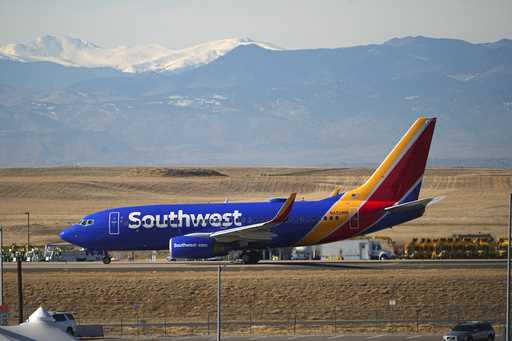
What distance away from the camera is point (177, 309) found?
56.5m

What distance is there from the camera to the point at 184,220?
214ft

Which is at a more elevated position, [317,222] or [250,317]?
[317,222]

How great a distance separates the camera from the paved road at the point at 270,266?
211 feet

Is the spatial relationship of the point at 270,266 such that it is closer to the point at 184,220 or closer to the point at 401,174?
the point at 184,220

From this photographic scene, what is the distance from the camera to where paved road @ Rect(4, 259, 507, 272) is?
64.3 m

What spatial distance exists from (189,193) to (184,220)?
83.7m

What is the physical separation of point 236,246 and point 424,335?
54.7 feet

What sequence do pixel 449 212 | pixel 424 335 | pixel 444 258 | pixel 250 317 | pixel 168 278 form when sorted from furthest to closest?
pixel 449 212
pixel 444 258
pixel 168 278
pixel 250 317
pixel 424 335

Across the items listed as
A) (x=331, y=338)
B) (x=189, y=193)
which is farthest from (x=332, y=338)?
(x=189, y=193)

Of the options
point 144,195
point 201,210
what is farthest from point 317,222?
point 144,195

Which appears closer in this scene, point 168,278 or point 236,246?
point 168,278

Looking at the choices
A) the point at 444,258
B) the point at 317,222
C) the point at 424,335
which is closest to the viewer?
the point at 424,335

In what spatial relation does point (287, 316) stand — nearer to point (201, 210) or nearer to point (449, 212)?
point (201, 210)

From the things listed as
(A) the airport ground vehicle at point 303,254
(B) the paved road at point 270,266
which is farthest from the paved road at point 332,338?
(A) the airport ground vehicle at point 303,254
